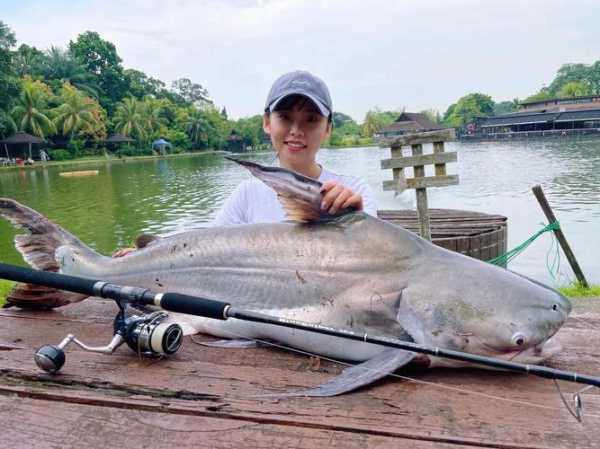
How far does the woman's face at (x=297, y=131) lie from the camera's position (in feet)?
9.46

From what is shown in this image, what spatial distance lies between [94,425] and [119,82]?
87.1m

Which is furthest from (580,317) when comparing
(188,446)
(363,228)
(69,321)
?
(69,321)

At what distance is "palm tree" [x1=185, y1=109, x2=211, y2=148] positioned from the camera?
80562 mm

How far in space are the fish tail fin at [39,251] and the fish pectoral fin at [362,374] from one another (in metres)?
1.63

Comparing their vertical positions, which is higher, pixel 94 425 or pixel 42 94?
pixel 42 94

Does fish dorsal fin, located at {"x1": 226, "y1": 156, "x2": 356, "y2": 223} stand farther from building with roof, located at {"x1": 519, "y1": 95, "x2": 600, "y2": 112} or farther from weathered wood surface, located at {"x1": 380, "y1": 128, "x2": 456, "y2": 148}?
building with roof, located at {"x1": 519, "y1": 95, "x2": 600, "y2": 112}

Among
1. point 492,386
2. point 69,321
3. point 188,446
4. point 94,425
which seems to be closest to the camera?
point 188,446

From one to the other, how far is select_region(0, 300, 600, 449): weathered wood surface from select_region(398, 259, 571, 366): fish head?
114 mm

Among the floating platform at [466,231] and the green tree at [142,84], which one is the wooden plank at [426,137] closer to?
the floating platform at [466,231]

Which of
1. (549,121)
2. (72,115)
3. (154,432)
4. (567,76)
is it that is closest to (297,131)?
(154,432)

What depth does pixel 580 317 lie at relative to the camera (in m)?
2.60

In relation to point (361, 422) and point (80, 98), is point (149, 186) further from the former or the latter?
point (80, 98)

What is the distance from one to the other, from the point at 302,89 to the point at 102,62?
89896 millimetres

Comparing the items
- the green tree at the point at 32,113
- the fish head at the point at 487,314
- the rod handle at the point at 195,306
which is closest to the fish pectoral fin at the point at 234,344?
the rod handle at the point at 195,306
